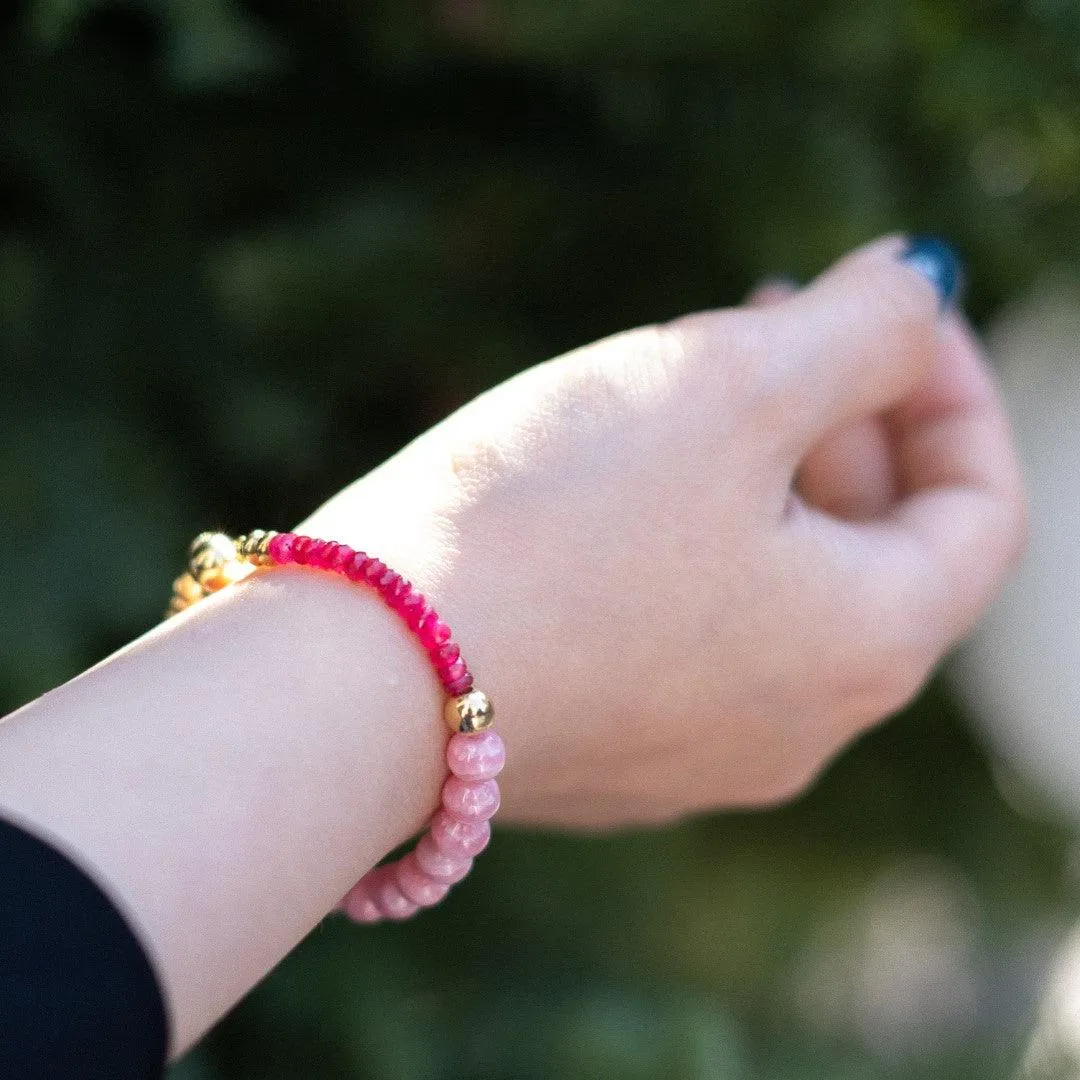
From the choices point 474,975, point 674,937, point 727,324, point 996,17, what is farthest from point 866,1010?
point 996,17

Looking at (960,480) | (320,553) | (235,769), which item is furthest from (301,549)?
(960,480)

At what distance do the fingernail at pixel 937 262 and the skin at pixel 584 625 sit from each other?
13 millimetres

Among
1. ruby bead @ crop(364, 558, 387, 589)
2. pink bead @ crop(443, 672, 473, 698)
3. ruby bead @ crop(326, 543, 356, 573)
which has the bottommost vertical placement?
pink bead @ crop(443, 672, 473, 698)

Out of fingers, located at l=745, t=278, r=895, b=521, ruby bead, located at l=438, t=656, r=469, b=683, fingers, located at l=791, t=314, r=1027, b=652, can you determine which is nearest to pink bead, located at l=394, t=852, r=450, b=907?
ruby bead, located at l=438, t=656, r=469, b=683

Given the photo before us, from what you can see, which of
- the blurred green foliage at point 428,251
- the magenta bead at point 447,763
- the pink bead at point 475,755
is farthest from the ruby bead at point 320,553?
the blurred green foliage at point 428,251

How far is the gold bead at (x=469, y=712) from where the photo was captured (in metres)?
0.59

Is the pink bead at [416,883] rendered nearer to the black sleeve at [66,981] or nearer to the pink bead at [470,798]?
the pink bead at [470,798]

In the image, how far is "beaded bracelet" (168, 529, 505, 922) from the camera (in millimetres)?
587

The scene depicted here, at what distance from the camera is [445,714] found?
1.96ft

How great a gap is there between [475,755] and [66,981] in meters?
0.21

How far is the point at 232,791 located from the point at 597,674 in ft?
0.75

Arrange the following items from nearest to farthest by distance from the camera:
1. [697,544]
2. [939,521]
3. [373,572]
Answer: [373,572] < [697,544] < [939,521]

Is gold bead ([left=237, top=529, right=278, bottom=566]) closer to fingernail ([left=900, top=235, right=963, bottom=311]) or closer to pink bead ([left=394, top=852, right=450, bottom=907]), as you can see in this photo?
pink bead ([left=394, top=852, right=450, bottom=907])

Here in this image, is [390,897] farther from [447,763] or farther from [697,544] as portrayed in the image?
[697,544]
